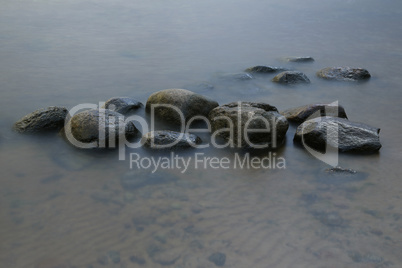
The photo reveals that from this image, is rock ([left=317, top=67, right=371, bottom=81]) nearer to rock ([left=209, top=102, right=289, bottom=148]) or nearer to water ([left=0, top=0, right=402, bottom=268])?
water ([left=0, top=0, right=402, bottom=268])

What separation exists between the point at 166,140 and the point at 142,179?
60 cm

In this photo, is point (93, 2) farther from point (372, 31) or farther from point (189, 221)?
point (189, 221)

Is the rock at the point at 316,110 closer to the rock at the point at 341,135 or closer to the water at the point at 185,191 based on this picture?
the water at the point at 185,191

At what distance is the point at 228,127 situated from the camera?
170 inches

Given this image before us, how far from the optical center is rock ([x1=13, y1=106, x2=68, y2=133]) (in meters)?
4.35

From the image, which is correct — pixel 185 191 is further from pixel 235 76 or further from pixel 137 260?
pixel 235 76

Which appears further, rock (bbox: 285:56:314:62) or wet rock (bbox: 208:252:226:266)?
rock (bbox: 285:56:314:62)

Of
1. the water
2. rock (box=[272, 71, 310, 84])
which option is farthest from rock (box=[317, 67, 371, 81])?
rock (box=[272, 71, 310, 84])

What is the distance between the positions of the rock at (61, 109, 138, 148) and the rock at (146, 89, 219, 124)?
1.89 feet

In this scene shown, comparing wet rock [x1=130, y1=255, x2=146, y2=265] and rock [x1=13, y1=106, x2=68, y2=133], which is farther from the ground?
rock [x1=13, y1=106, x2=68, y2=133]

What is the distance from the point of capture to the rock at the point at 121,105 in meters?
4.89

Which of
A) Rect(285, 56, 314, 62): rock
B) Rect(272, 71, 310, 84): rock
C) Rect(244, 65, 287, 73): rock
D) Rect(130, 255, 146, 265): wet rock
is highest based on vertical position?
Rect(285, 56, 314, 62): rock

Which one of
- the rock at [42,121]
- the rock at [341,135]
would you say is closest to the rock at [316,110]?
the rock at [341,135]

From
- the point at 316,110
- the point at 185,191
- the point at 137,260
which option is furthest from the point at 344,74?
the point at 137,260
